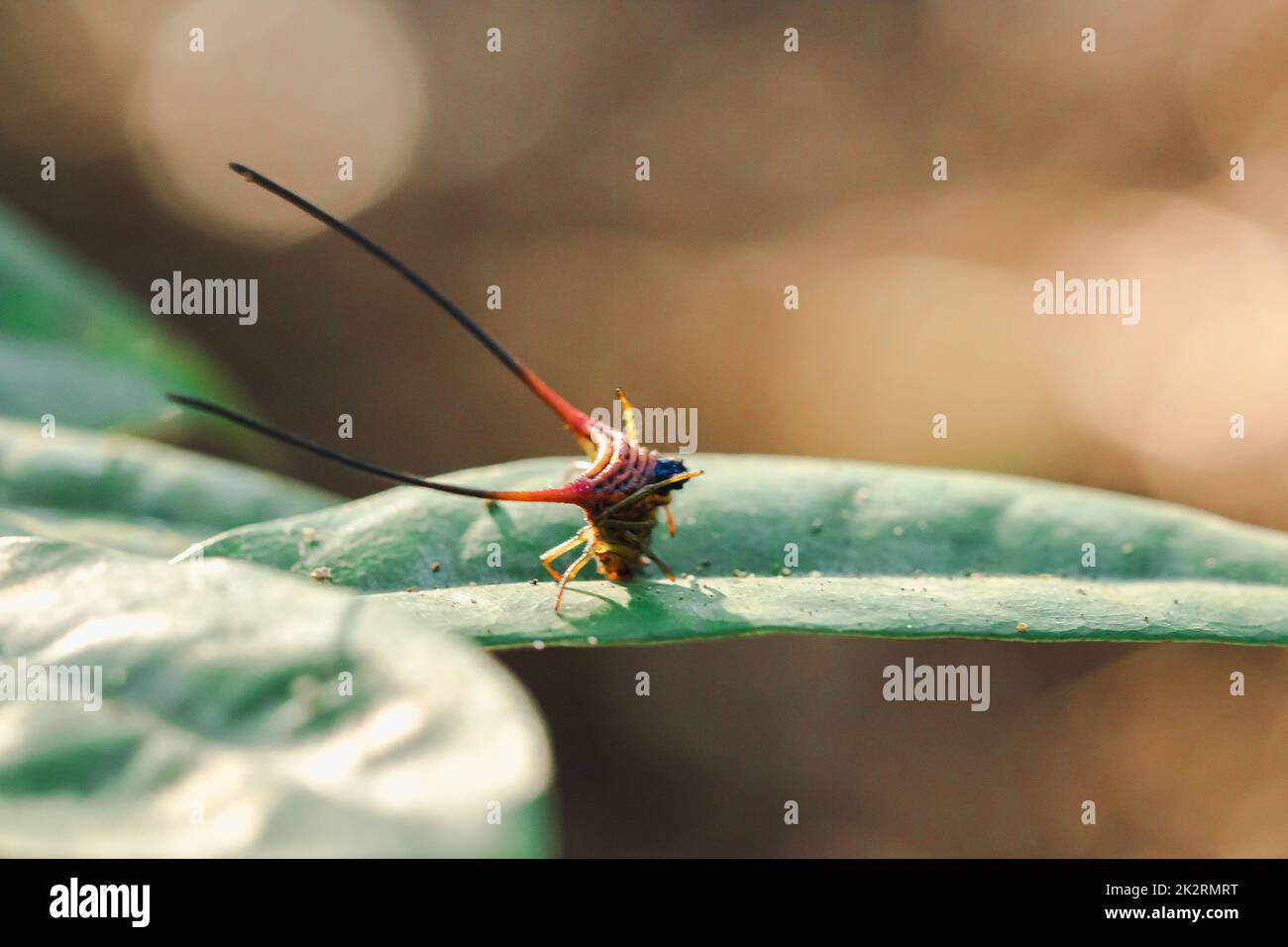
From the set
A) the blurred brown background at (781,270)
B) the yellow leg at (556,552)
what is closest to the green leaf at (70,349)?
the yellow leg at (556,552)

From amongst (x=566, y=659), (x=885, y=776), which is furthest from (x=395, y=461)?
(x=885, y=776)

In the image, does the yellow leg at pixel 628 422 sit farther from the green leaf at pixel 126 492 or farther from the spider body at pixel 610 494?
the green leaf at pixel 126 492

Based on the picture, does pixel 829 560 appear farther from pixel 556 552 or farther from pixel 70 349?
pixel 70 349

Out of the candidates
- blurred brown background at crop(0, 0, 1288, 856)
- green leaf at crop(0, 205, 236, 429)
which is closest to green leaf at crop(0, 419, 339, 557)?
green leaf at crop(0, 205, 236, 429)

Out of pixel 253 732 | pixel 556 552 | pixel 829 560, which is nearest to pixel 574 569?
pixel 556 552
